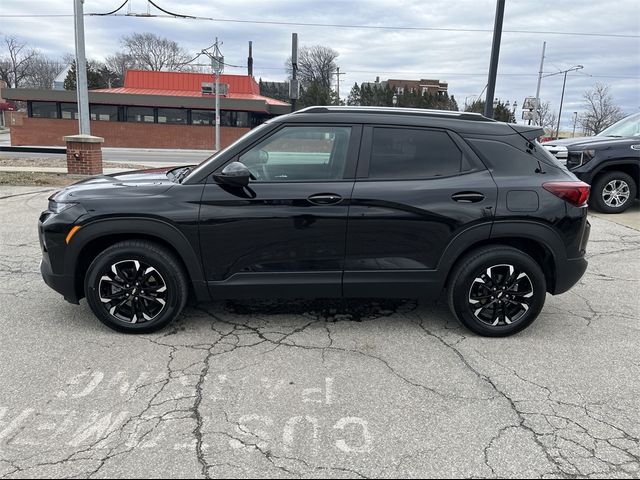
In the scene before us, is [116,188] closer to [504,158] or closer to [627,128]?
[504,158]

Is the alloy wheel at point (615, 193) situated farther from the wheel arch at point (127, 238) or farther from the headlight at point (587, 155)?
the wheel arch at point (127, 238)

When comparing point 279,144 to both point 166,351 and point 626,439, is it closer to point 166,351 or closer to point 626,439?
point 166,351

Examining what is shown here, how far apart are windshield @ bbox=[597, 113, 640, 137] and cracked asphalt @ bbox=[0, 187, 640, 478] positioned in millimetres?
6585

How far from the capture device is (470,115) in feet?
13.6

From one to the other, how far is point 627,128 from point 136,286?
10.2 m

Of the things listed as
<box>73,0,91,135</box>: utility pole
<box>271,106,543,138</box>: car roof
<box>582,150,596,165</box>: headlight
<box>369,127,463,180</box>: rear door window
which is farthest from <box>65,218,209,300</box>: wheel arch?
<box>73,0,91,135</box>: utility pole

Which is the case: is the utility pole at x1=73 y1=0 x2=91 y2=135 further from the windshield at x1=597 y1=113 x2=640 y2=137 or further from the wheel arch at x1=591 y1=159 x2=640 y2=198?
the windshield at x1=597 y1=113 x2=640 y2=137

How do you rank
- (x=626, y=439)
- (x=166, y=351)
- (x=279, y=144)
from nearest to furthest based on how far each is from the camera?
(x=626, y=439), (x=166, y=351), (x=279, y=144)

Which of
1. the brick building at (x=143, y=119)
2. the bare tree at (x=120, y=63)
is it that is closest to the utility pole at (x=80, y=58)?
the brick building at (x=143, y=119)

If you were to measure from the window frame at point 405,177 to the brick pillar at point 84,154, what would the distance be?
429 inches

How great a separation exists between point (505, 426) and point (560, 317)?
6.80ft

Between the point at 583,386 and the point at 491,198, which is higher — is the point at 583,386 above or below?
below

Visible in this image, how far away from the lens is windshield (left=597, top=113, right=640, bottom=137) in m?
9.66

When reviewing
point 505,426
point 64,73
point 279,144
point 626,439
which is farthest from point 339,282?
point 64,73
